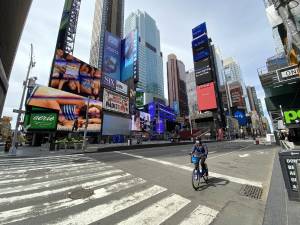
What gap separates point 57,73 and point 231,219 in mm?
46140

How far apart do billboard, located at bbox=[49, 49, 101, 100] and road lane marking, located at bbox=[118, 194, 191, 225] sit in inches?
1694

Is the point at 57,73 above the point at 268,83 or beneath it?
above

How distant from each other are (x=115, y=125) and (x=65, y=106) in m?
15.6

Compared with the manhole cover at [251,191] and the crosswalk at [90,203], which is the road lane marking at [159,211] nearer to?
the crosswalk at [90,203]

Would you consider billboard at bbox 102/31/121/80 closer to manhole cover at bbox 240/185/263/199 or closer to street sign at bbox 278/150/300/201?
manhole cover at bbox 240/185/263/199

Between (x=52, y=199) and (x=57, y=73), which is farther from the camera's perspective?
(x=57, y=73)

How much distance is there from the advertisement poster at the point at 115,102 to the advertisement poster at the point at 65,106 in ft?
18.3

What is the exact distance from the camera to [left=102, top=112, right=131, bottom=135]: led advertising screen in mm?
47431

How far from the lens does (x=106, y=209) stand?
446 centimetres

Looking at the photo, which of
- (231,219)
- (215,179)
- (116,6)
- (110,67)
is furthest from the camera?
(116,6)

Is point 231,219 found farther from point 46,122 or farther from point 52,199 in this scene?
point 46,122

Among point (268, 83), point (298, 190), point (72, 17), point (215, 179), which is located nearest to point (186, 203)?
point (298, 190)

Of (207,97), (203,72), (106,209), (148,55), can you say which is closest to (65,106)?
(106,209)

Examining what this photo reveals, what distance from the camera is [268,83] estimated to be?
2116 cm
